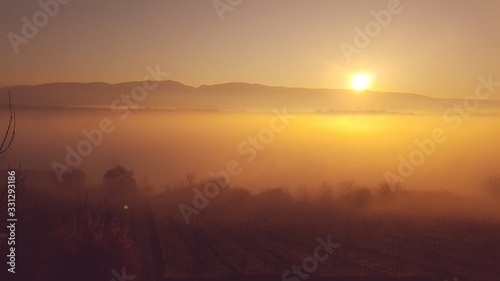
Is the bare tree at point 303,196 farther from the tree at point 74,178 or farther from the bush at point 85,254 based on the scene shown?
the tree at point 74,178

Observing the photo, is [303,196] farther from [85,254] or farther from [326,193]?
[85,254]

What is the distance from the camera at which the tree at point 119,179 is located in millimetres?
134875

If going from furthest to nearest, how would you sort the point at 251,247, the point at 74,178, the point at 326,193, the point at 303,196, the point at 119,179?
1. the point at 74,178
2. the point at 119,179
3. the point at 326,193
4. the point at 303,196
5. the point at 251,247

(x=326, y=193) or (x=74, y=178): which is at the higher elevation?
(x=74, y=178)

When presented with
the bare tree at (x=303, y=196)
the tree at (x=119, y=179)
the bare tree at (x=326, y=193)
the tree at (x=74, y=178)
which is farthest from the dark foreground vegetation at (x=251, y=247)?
the tree at (x=74, y=178)

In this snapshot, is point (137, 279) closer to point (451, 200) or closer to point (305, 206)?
point (305, 206)

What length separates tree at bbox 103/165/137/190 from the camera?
13488 centimetres

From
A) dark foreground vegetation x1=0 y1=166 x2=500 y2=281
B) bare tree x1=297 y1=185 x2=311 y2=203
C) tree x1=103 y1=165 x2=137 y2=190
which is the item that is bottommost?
dark foreground vegetation x1=0 y1=166 x2=500 y2=281

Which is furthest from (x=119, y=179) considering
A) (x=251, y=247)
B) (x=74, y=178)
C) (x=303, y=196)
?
(x=251, y=247)

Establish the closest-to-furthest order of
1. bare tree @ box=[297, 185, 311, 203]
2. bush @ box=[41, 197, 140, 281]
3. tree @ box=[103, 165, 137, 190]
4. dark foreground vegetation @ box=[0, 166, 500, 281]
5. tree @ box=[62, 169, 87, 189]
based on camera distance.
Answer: bush @ box=[41, 197, 140, 281], dark foreground vegetation @ box=[0, 166, 500, 281], bare tree @ box=[297, 185, 311, 203], tree @ box=[103, 165, 137, 190], tree @ box=[62, 169, 87, 189]

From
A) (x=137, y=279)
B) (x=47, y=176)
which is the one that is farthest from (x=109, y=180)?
(x=137, y=279)

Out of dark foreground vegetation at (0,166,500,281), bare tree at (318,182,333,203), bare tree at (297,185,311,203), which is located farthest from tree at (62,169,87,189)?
dark foreground vegetation at (0,166,500,281)

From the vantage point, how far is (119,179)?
450 feet

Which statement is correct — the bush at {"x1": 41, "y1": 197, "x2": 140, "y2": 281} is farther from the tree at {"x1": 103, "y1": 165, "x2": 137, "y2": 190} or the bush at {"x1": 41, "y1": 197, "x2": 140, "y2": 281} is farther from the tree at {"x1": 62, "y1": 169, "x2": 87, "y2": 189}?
the tree at {"x1": 62, "y1": 169, "x2": 87, "y2": 189}
